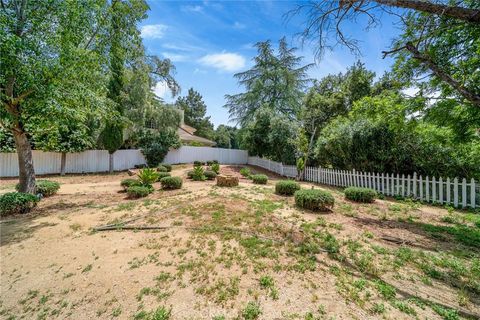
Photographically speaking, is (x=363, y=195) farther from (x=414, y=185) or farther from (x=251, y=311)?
(x=251, y=311)

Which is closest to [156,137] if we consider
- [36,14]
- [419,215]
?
[36,14]

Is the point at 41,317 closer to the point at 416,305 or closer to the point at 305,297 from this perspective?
the point at 305,297

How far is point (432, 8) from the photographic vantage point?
2791mm

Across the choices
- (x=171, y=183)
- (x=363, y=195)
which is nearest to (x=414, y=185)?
(x=363, y=195)

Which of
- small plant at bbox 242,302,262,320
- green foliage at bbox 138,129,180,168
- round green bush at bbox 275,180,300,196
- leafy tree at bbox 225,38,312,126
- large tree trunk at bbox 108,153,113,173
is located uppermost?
leafy tree at bbox 225,38,312,126

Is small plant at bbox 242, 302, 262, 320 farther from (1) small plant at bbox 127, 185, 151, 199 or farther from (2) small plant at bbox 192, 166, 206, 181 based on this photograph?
(2) small plant at bbox 192, 166, 206, 181

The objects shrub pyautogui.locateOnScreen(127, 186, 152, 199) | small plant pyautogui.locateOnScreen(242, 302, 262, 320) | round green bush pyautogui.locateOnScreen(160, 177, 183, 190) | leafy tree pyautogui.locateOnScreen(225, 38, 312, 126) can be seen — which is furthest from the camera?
leafy tree pyautogui.locateOnScreen(225, 38, 312, 126)

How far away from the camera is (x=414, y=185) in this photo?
7742 millimetres

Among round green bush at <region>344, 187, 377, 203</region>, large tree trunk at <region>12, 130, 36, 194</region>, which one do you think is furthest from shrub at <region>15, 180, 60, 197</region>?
round green bush at <region>344, 187, 377, 203</region>

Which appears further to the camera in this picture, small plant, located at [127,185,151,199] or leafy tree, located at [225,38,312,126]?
leafy tree, located at [225,38,312,126]

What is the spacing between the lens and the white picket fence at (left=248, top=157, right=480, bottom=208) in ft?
21.5

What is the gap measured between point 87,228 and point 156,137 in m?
13.0

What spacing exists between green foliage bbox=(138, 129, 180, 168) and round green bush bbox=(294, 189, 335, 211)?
44.9ft

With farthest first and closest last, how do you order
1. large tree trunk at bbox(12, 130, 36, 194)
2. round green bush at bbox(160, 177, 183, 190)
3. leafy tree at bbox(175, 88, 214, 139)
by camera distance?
1. leafy tree at bbox(175, 88, 214, 139)
2. round green bush at bbox(160, 177, 183, 190)
3. large tree trunk at bbox(12, 130, 36, 194)
